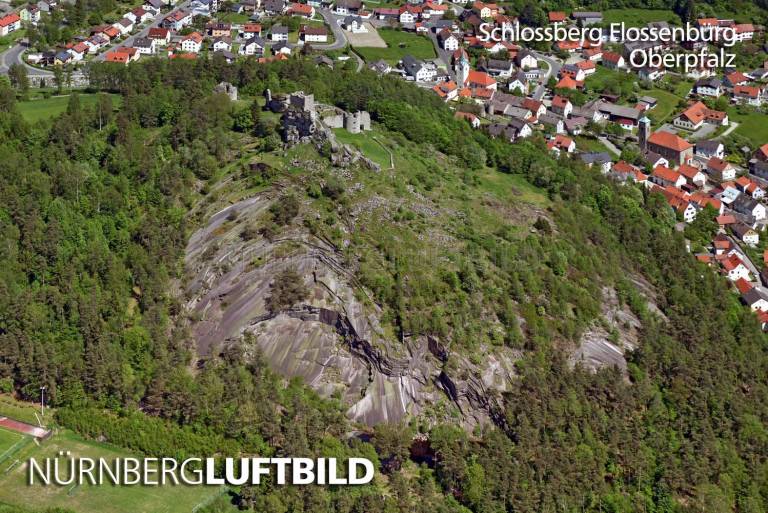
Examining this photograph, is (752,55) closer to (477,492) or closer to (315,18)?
(315,18)

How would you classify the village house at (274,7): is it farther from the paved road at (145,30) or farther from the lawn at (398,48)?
the lawn at (398,48)

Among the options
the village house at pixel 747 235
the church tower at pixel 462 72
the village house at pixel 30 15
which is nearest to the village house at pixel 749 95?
the church tower at pixel 462 72

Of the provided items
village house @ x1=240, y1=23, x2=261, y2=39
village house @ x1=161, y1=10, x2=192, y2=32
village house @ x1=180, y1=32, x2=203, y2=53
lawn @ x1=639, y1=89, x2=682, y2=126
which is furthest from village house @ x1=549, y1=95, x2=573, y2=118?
village house @ x1=161, y1=10, x2=192, y2=32

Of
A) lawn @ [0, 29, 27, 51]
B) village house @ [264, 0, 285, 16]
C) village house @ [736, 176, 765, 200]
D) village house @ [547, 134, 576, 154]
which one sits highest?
lawn @ [0, 29, 27, 51]

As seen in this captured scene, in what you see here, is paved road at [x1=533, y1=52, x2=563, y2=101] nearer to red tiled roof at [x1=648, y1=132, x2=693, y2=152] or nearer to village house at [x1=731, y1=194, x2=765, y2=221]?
red tiled roof at [x1=648, y1=132, x2=693, y2=152]

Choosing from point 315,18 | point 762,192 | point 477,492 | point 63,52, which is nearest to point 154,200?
point 477,492

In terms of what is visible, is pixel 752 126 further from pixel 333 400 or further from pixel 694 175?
pixel 333 400
